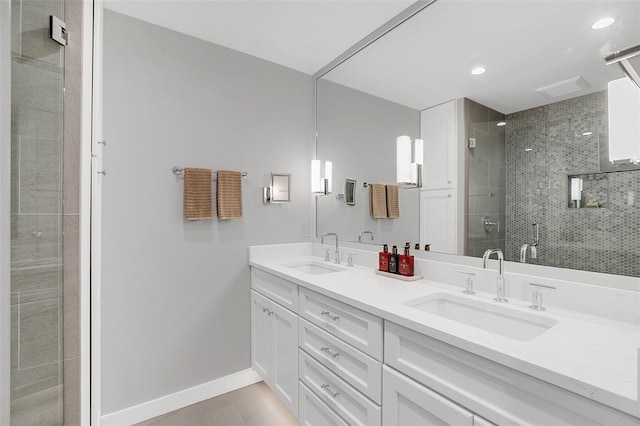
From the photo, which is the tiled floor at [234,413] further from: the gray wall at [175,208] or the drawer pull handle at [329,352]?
the drawer pull handle at [329,352]

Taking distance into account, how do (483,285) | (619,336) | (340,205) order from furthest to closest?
(340,205)
(483,285)
(619,336)

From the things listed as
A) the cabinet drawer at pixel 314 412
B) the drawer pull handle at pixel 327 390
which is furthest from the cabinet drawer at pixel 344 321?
the cabinet drawer at pixel 314 412

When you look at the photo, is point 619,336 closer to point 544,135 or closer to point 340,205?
point 544,135

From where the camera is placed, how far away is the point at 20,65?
795 millimetres

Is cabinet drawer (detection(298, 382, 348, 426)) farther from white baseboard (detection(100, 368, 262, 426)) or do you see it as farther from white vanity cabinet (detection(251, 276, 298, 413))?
white baseboard (detection(100, 368, 262, 426))

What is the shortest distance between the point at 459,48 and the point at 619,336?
136cm

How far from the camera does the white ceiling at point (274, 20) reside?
5.60ft

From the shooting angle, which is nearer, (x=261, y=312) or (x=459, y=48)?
(x=459, y=48)

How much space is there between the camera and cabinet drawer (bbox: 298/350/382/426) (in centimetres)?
117

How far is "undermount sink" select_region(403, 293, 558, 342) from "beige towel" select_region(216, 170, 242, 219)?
1.34 metres
